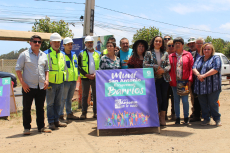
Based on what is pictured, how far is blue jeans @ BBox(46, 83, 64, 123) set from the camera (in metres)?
5.18

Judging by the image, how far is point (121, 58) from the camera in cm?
577

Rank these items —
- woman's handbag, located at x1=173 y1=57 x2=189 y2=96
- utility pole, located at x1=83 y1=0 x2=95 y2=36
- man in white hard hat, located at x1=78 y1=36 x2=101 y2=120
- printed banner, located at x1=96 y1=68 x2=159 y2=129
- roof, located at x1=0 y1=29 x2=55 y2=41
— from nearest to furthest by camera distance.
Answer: printed banner, located at x1=96 y1=68 x2=159 y2=129 < woman's handbag, located at x1=173 y1=57 x2=189 y2=96 < man in white hard hat, located at x1=78 y1=36 x2=101 y2=120 < roof, located at x1=0 y1=29 x2=55 y2=41 < utility pole, located at x1=83 y1=0 x2=95 y2=36

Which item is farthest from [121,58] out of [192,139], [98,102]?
[192,139]

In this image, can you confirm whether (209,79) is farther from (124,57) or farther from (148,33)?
(148,33)

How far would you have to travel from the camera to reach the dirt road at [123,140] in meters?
3.69

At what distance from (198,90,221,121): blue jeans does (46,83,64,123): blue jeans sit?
3454mm

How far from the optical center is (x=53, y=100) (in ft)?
17.2

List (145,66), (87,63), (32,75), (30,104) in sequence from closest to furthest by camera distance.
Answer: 1. (32,75)
2. (30,104)
3. (145,66)
4. (87,63)

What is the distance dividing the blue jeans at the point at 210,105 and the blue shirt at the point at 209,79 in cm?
15

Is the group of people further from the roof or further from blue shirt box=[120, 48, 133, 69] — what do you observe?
the roof

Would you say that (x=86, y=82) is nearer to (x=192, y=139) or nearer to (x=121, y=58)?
(x=121, y=58)

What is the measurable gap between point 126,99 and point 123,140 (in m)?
0.93

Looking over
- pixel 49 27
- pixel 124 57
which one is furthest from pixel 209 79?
pixel 49 27

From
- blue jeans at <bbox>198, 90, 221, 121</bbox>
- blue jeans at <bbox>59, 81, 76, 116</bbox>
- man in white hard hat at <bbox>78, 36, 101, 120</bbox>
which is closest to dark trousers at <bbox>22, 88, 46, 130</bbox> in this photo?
blue jeans at <bbox>59, 81, 76, 116</bbox>
